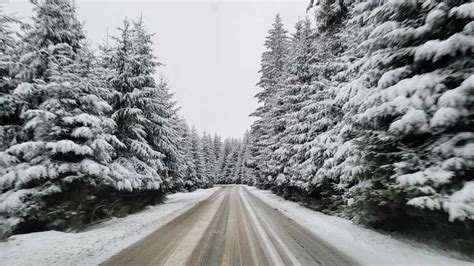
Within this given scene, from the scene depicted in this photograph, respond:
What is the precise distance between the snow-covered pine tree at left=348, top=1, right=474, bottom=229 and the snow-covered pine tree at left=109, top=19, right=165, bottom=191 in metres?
11.5

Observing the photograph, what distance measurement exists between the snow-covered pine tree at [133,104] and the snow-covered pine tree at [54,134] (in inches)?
155

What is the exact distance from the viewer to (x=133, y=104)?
1559 centimetres

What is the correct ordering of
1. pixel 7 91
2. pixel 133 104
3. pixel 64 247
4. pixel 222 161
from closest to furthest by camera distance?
pixel 64 247
pixel 7 91
pixel 133 104
pixel 222 161

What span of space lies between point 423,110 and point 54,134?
1090 centimetres

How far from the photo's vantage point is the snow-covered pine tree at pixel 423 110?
207 inches

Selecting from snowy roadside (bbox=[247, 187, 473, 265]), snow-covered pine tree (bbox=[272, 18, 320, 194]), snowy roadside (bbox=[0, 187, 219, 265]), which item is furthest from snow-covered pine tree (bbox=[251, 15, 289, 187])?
snowy roadside (bbox=[0, 187, 219, 265])

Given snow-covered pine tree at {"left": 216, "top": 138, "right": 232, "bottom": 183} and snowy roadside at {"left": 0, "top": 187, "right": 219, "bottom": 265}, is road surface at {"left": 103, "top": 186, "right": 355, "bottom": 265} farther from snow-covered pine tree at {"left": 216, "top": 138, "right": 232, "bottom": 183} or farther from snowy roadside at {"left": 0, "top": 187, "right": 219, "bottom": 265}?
snow-covered pine tree at {"left": 216, "top": 138, "right": 232, "bottom": 183}

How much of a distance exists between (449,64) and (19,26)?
44.1 ft

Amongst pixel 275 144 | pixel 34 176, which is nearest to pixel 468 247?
pixel 34 176

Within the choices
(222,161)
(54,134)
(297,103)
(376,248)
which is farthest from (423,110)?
(222,161)

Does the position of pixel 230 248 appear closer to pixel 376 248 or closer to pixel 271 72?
pixel 376 248

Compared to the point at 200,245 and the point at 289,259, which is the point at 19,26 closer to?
the point at 200,245

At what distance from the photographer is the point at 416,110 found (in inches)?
228

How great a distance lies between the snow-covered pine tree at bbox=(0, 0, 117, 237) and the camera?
8.41 meters
